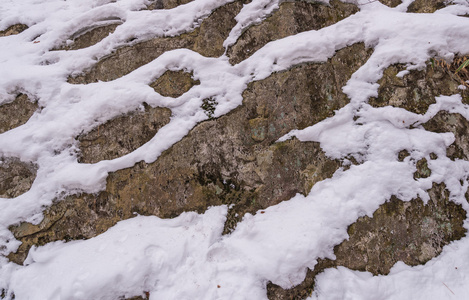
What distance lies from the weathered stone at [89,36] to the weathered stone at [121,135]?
128cm

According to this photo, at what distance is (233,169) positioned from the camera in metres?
2.39

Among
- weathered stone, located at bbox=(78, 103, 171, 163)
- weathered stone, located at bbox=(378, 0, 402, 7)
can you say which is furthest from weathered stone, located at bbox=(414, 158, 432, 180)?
weathered stone, located at bbox=(78, 103, 171, 163)

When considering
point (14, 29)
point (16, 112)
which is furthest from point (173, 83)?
point (14, 29)

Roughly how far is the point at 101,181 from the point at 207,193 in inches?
42.9

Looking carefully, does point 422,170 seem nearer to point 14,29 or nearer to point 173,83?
point 173,83

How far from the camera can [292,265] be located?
1.93 metres

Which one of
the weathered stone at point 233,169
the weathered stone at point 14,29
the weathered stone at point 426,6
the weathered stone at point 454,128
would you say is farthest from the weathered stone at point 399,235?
the weathered stone at point 14,29

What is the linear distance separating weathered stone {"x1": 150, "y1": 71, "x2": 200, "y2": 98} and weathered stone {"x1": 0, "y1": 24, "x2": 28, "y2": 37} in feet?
8.28

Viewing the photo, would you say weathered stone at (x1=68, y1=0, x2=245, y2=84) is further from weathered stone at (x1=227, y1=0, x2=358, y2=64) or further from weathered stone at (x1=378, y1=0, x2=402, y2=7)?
weathered stone at (x1=378, y1=0, x2=402, y2=7)

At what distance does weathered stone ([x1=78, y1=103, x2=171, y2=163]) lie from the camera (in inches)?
101

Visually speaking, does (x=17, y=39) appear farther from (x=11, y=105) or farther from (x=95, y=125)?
(x=95, y=125)

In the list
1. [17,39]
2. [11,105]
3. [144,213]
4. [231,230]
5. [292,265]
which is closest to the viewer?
[292,265]

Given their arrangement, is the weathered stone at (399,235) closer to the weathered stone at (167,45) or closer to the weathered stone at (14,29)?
the weathered stone at (167,45)

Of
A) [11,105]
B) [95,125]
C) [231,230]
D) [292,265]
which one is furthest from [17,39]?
[292,265]
